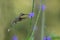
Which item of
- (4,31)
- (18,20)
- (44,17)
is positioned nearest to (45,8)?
(44,17)

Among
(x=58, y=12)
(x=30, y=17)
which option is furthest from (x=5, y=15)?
(x=58, y=12)

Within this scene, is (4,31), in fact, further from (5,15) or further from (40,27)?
(40,27)

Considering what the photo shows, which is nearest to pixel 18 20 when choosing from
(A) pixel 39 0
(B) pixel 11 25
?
(B) pixel 11 25

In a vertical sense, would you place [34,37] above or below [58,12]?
below

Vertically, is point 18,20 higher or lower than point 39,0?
lower

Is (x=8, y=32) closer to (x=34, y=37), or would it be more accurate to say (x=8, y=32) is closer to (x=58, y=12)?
(x=34, y=37)
